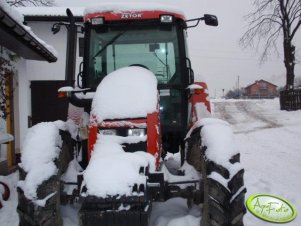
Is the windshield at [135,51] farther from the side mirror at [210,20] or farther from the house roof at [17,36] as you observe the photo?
the house roof at [17,36]

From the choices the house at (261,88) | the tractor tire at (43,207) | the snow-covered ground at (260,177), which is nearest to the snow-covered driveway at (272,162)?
the snow-covered ground at (260,177)

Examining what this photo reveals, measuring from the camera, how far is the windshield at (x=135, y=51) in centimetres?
514

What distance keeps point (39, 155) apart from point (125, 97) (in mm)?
1077

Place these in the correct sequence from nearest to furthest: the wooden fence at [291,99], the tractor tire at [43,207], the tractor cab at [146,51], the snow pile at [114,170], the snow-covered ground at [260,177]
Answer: the snow pile at [114,170] < the tractor tire at [43,207] < the snow-covered ground at [260,177] < the tractor cab at [146,51] < the wooden fence at [291,99]

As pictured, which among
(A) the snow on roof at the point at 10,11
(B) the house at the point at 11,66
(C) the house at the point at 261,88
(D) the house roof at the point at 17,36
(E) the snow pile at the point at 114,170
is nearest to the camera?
(E) the snow pile at the point at 114,170

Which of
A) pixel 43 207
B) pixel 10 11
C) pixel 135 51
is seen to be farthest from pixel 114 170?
pixel 10 11

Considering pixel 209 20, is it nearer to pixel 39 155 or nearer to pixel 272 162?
pixel 39 155

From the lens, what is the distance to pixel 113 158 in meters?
3.68

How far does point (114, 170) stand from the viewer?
11.5ft

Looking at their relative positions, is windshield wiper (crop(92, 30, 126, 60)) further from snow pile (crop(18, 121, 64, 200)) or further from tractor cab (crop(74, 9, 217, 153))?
snow pile (crop(18, 121, 64, 200))

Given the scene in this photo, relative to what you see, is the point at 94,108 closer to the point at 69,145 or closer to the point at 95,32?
the point at 69,145

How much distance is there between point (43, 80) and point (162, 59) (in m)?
14.1

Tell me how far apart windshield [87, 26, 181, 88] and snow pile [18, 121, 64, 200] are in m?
1.13

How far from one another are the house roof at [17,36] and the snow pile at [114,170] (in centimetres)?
332
